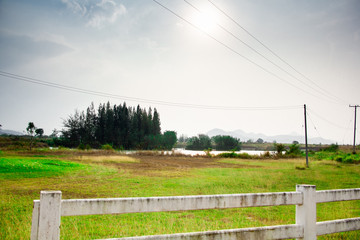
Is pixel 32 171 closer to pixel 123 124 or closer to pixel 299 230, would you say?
pixel 299 230

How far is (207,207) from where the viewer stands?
2998 mm

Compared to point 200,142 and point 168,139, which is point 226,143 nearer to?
point 200,142

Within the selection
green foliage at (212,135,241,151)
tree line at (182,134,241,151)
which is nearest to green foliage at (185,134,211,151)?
tree line at (182,134,241,151)

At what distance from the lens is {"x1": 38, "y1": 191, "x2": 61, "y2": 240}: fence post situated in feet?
7.72

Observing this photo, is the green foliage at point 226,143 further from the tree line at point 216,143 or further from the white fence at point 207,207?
the white fence at point 207,207

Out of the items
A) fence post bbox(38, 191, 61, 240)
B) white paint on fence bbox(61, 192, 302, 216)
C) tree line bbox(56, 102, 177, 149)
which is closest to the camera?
fence post bbox(38, 191, 61, 240)

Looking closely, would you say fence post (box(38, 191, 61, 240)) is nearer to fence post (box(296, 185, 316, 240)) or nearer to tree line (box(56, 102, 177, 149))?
fence post (box(296, 185, 316, 240))

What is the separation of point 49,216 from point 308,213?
3.20 m

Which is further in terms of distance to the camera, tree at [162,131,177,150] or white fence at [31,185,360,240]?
tree at [162,131,177,150]

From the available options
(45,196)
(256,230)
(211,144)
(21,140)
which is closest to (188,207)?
(256,230)

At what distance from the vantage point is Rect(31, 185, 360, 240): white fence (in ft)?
7.80

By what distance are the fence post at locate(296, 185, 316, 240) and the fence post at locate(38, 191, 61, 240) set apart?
3.05m

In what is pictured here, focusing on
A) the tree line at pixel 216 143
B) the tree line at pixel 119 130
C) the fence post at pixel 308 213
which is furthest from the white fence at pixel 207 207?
the tree line at pixel 216 143

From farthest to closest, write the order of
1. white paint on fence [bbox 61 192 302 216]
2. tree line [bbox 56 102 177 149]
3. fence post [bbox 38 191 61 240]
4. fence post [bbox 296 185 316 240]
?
tree line [bbox 56 102 177 149] → fence post [bbox 296 185 316 240] → white paint on fence [bbox 61 192 302 216] → fence post [bbox 38 191 61 240]
